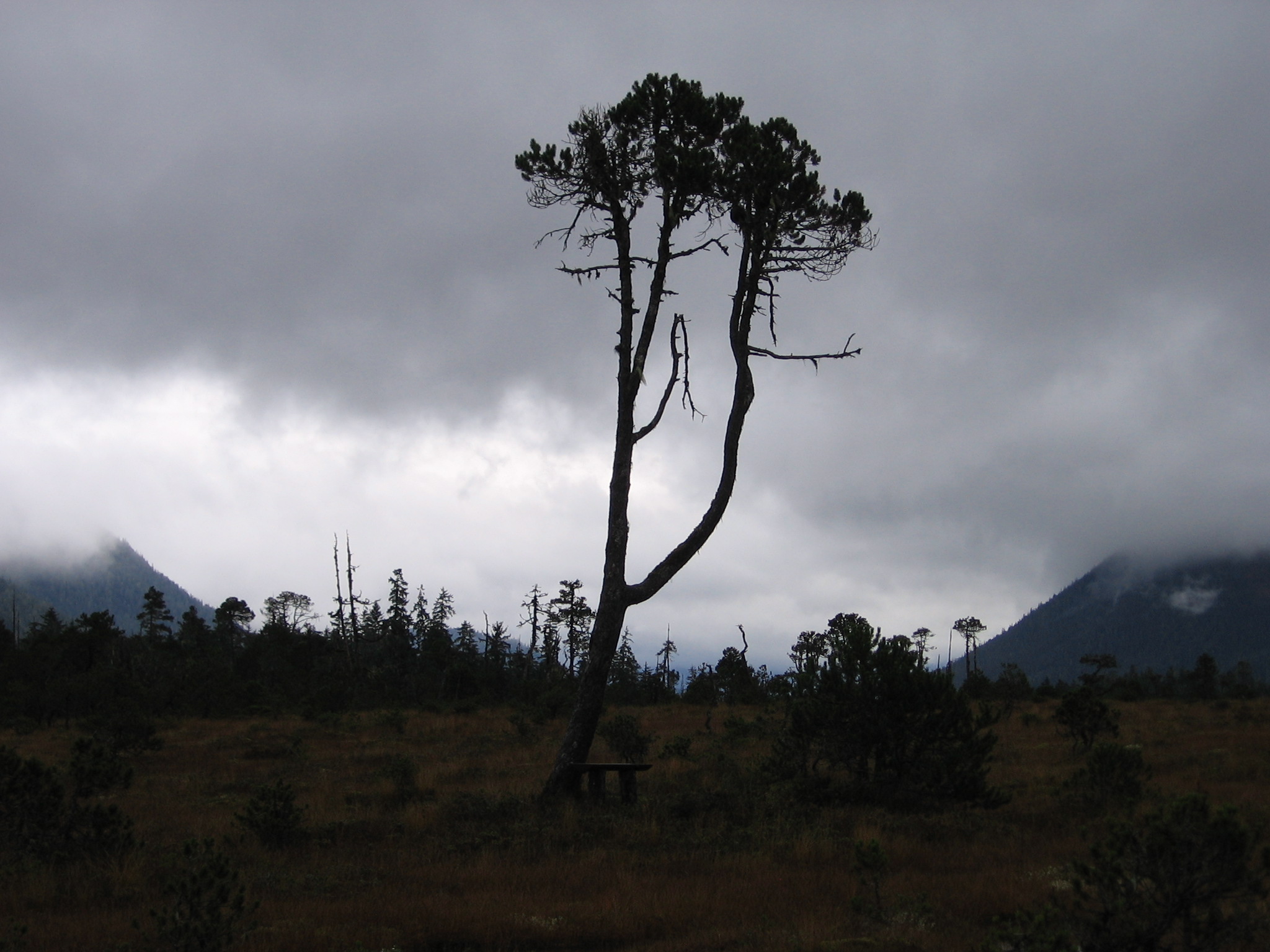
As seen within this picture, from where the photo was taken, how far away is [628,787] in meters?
11.6

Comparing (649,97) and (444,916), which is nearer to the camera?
(444,916)

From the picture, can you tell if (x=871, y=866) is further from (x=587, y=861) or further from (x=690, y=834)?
(x=690, y=834)

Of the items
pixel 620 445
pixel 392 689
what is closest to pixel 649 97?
pixel 620 445

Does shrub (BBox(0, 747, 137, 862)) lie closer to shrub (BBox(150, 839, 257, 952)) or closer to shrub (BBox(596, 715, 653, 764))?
shrub (BBox(150, 839, 257, 952))

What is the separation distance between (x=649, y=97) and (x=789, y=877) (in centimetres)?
1092

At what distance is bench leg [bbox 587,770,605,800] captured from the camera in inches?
460

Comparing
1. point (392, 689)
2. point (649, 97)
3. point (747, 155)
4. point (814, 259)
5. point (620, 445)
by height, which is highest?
point (649, 97)

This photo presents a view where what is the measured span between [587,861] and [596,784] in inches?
127

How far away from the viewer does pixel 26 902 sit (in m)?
7.21

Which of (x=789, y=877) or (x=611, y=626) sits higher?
(x=611, y=626)

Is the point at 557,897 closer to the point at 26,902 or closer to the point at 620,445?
the point at 26,902

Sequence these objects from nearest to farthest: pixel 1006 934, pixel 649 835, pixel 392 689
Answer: pixel 1006 934 → pixel 649 835 → pixel 392 689

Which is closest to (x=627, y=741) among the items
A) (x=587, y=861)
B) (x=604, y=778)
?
(x=604, y=778)

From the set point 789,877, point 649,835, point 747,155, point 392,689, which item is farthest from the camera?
point 392,689
